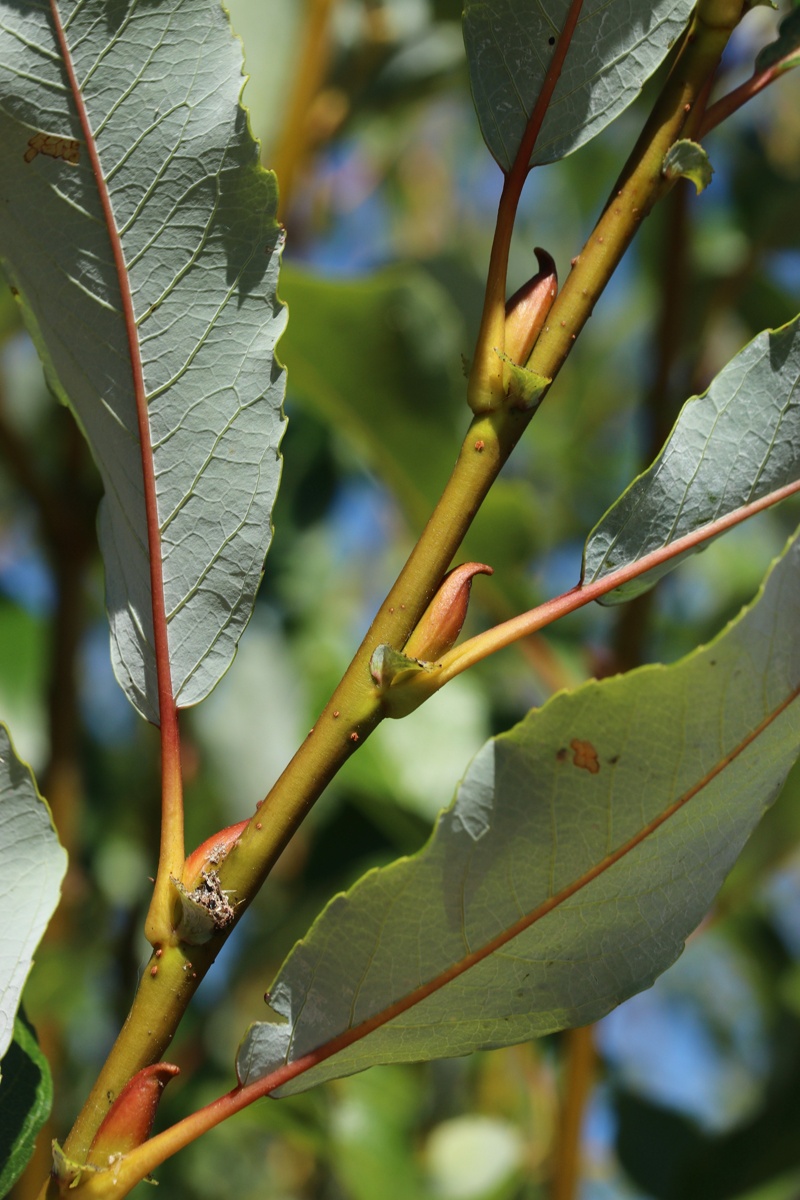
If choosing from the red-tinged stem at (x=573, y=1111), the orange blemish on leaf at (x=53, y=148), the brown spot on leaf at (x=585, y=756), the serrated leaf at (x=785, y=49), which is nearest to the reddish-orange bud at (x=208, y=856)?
the brown spot on leaf at (x=585, y=756)

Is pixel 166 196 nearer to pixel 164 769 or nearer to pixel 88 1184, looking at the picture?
pixel 164 769

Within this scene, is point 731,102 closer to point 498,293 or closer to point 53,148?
point 498,293

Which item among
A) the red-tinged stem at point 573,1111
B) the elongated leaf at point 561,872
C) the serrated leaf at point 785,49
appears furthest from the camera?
the red-tinged stem at point 573,1111

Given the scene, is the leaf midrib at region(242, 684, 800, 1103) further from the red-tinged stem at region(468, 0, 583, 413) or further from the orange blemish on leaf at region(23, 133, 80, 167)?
the orange blemish on leaf at region(23, 133, 80, 167)

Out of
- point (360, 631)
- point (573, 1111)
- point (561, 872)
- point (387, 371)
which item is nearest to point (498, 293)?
point (561, 872)

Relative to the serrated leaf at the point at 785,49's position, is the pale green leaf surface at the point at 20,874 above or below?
below

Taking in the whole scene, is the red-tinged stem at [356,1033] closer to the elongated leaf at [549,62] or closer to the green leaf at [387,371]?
the elongated leaf at [549,62]
